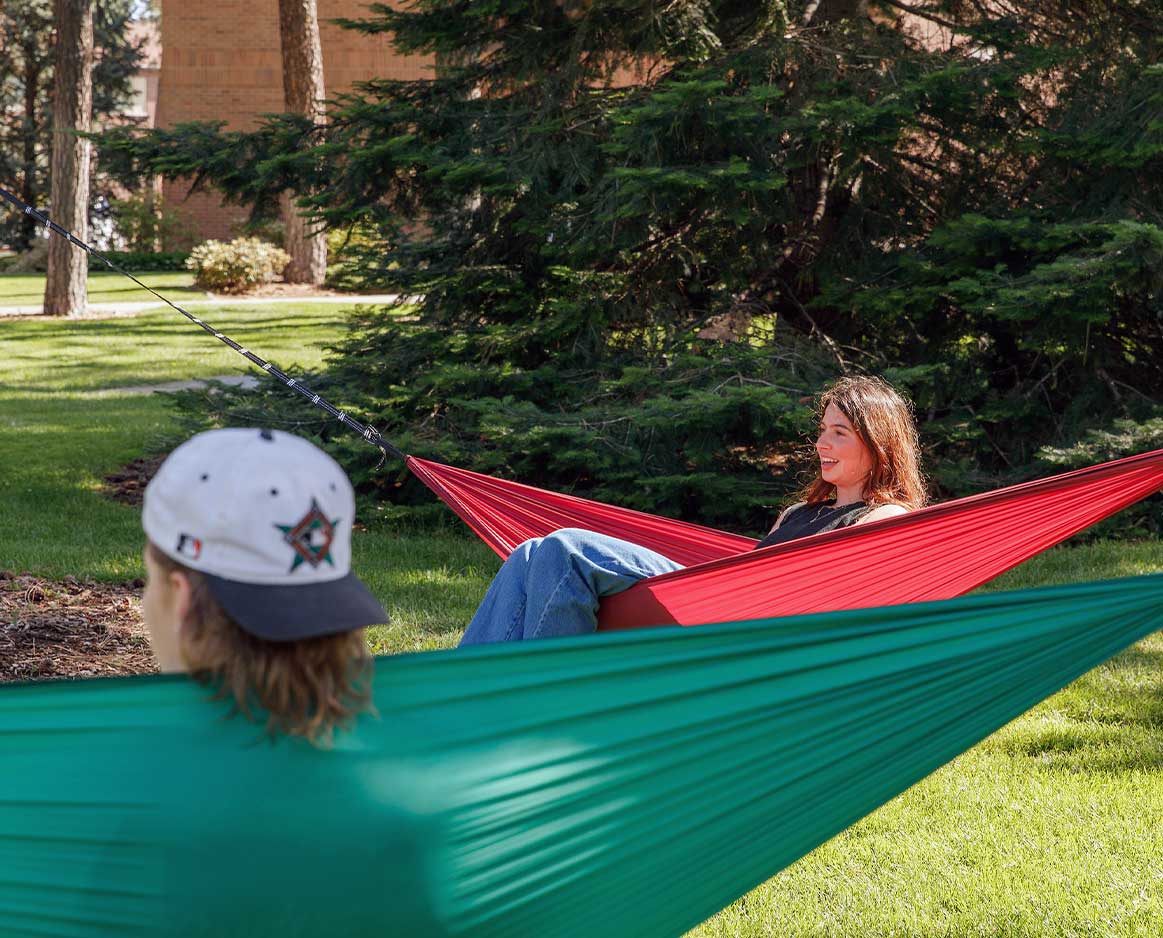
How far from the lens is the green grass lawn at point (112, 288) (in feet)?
53.0

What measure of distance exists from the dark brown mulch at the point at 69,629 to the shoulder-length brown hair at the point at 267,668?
8.69 ft

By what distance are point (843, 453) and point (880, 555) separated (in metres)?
0.56

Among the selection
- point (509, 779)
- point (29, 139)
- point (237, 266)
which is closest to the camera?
point (509, 779)

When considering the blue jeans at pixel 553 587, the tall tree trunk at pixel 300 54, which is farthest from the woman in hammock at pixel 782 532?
the tall tree trunk at pixel 300 54

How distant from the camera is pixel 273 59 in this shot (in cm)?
2089

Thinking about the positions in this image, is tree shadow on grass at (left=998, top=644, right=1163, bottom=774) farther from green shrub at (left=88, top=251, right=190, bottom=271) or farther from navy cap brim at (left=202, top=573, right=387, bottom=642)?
green shrub at (left=88, top=251, right=190, bottom=271)

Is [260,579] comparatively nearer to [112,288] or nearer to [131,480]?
[131,480]

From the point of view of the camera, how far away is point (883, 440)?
3.08m

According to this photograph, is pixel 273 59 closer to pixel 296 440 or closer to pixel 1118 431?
pixel 1118 431

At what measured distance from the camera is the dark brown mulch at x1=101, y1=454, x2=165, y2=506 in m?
6.43

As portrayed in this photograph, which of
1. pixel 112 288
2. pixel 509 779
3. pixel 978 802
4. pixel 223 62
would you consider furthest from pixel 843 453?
pixel 223 62

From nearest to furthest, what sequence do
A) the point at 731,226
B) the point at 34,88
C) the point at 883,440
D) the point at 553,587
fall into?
the point at 553,587 → the point at 883,440 → the point at 731,226 → the point at 34,88

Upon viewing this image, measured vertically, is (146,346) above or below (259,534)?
below

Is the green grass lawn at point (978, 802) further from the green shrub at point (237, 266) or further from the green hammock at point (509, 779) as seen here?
the green shrub at point (237, 266)
